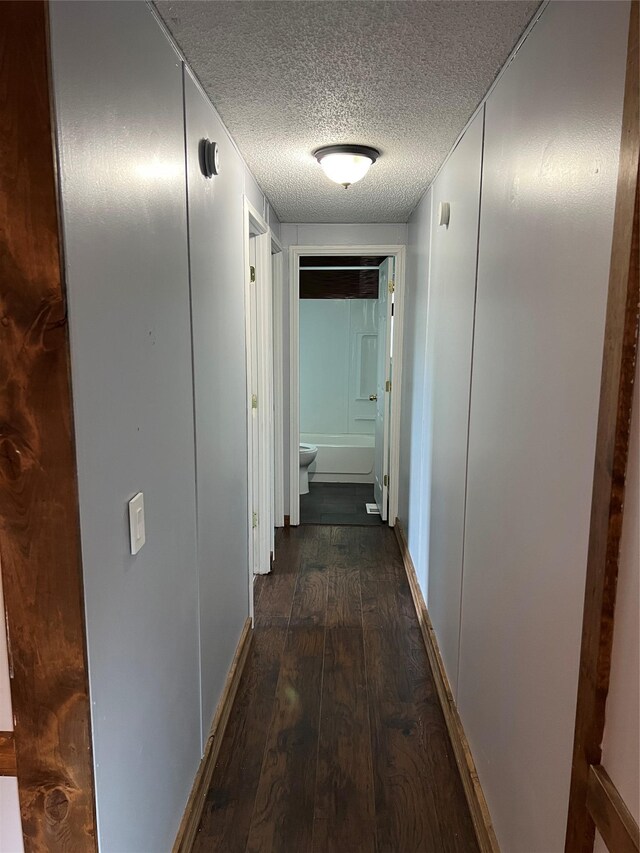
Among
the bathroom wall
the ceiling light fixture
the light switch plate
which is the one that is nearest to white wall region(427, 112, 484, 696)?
the ceiling light fixture

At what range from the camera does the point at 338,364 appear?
640cm

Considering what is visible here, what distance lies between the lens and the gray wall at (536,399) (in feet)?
3.50

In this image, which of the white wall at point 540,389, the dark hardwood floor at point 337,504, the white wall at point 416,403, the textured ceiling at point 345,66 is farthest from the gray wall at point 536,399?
the dark hardwood floor at point 337,504

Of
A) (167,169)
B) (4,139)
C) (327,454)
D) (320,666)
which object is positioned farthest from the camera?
(327,454)

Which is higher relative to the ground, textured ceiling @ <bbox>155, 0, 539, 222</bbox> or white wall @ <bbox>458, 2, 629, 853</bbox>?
textured ceiling @ <bbox>155, 0, 539, 222</bbox>

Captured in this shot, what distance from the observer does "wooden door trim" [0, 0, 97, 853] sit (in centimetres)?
89

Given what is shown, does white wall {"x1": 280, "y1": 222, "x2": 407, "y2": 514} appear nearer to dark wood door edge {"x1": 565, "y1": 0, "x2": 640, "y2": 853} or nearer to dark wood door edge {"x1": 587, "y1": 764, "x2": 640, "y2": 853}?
dark wood door edge {"x1": 565, "y1": 0, "x2": 640, "y2": 853}

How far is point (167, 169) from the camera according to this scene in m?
1.47

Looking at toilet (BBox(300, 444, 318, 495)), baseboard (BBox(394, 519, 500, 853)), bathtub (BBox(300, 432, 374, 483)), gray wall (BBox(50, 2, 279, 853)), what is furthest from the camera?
bathtub (BBox(300, 432, 374, 483))

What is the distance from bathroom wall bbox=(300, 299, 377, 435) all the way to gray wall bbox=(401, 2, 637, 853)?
424 centimetres

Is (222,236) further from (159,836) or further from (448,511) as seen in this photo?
(159,836)

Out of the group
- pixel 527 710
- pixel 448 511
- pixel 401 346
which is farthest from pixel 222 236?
pixel 401 346

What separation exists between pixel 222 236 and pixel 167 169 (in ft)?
2.26

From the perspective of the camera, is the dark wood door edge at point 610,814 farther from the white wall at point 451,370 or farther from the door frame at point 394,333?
the door frame at point 394,333
